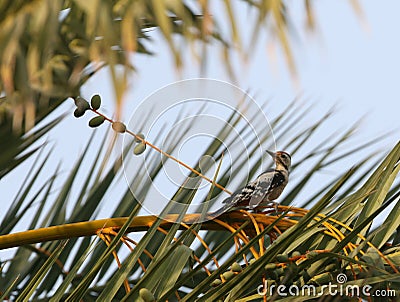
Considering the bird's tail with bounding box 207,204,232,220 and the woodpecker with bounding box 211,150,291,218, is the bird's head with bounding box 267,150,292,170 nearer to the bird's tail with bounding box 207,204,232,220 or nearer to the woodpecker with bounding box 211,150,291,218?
the woodpecker with bounding box 211,150,291,218

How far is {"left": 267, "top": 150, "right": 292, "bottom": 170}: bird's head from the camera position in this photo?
1.78 metres

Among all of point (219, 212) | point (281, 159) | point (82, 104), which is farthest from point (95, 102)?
point (281, 159)

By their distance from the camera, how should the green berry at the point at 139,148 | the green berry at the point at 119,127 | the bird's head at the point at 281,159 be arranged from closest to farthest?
the green berry at the point at 119,127 < the green berry at the point at 139,148 < the bird's head at the point at 281,159

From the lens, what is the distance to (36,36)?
102 cm

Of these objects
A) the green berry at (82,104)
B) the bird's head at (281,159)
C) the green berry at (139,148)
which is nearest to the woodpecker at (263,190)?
the bird's head at (281,159)

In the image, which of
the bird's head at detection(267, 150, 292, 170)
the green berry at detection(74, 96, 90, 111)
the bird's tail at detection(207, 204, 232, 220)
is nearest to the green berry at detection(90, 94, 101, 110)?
the green berry at detection(74, 96, 90, 111)

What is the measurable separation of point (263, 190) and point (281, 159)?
198 mm

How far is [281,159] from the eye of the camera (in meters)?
1.83

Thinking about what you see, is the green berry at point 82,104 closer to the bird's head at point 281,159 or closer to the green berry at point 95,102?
the green berry at point 95,102

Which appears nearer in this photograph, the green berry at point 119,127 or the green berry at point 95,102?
the green berry at point 119,127

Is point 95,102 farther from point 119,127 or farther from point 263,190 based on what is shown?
point 263,190

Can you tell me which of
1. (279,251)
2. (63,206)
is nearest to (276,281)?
(279,251)

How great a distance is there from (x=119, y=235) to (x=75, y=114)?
0.29 meters

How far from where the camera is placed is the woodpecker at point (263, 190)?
154cm
